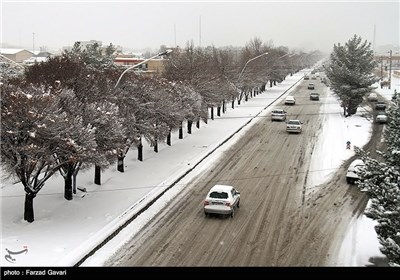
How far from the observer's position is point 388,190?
39.8 ft

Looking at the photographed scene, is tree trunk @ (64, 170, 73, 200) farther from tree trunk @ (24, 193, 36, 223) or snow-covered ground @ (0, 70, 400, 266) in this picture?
tree trunk @ (24, 193, 36, 223)

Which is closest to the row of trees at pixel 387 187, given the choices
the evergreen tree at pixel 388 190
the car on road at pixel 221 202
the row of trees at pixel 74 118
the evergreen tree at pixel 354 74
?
the evergreen tree at pixel 388 190

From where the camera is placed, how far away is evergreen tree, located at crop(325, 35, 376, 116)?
5056 cm

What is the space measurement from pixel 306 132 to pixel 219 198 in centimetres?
2485

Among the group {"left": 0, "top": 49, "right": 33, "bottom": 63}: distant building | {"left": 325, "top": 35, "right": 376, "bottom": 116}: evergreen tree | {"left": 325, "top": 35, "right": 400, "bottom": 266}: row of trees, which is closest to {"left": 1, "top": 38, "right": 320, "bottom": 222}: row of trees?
{"left": 325, "top": 35, "right": 400, "bottom": 266}: row of trees

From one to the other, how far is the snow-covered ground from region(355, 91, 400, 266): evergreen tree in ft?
8.67

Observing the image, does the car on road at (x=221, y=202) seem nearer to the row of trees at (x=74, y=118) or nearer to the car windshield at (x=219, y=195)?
the car windshield at (x=219, y=195)

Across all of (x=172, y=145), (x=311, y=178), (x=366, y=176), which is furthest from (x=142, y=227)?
(x=172, y=145)

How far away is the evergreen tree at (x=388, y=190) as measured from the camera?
11385mm

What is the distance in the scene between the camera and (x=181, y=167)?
1110 inches

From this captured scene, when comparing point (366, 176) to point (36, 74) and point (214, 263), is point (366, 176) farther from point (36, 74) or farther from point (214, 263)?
point (36, 74)

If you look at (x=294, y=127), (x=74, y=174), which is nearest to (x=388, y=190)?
(x=74, y=174)

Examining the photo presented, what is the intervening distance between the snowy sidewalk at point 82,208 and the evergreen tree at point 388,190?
30.7 feet

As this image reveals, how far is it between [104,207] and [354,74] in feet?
128
